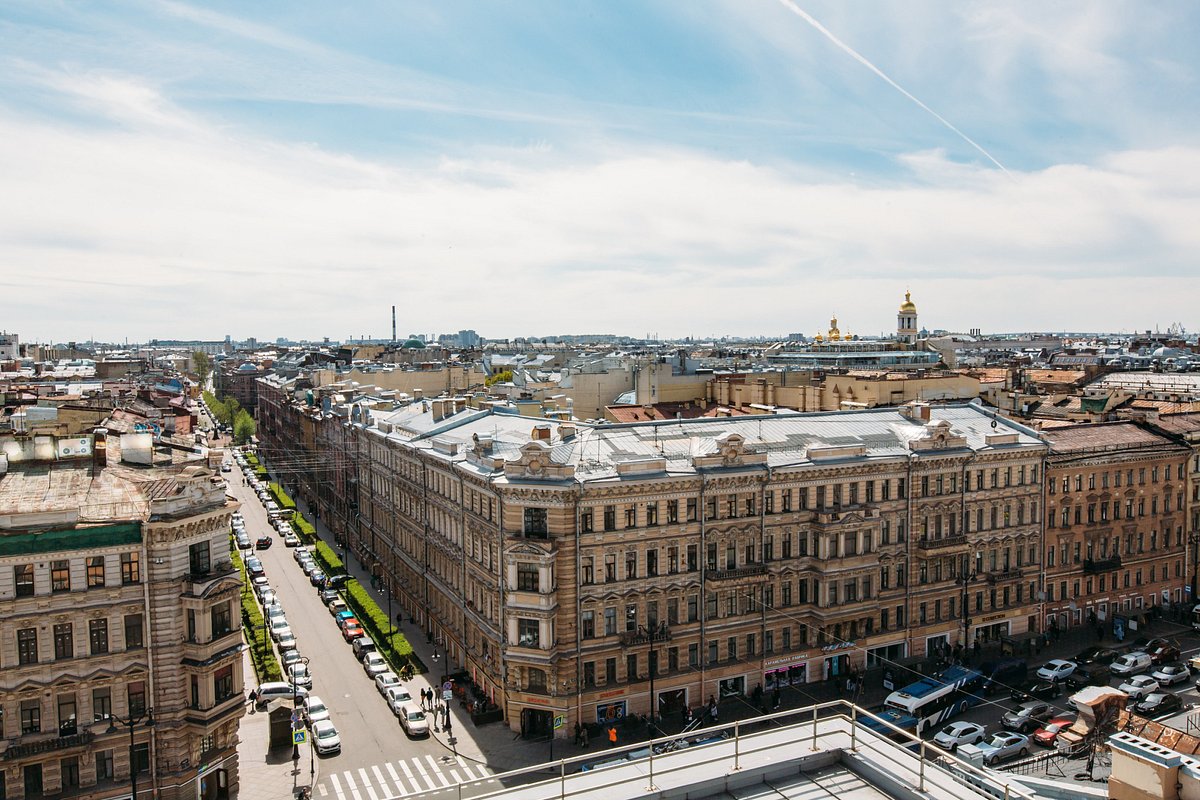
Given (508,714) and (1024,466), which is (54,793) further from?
(1024,466)

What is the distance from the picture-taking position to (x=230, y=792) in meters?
43.0

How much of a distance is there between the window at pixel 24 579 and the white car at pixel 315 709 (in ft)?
60.6

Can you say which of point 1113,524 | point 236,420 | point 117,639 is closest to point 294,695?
point 117,639

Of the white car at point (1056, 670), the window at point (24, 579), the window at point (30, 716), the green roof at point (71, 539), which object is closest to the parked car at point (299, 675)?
the window at point (30, 716)

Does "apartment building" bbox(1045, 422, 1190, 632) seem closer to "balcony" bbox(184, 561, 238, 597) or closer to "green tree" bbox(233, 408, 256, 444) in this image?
"balcony" bbox(184, 561, 238, 597)

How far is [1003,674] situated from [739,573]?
60.3 ft

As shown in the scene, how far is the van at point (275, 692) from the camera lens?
178 ft

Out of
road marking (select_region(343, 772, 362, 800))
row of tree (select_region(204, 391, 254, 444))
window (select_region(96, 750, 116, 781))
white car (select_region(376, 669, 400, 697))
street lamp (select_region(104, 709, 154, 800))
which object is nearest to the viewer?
street lamp (select_region(104, 709, 154, 800))

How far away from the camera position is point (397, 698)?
177 ft

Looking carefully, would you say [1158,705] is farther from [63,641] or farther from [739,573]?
[63,641]

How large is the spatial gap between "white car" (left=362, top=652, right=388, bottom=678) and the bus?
3081 cm

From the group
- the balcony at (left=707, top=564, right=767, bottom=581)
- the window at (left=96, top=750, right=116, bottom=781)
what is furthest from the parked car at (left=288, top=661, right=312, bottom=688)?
the balcony at (left=707, top=564, right=767, bottom=581)

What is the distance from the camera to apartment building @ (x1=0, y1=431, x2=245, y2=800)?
37.9 metres

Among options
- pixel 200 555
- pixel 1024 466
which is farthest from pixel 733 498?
pixel 200 555
